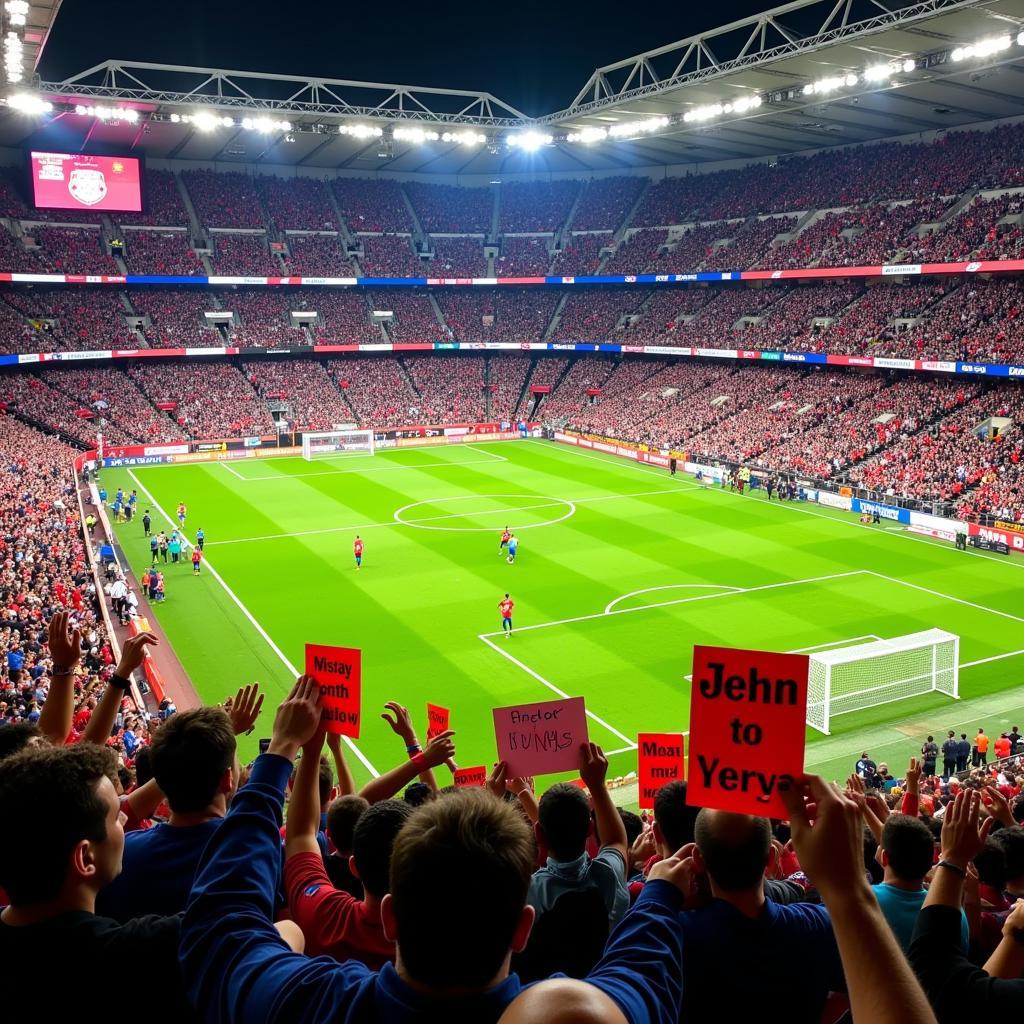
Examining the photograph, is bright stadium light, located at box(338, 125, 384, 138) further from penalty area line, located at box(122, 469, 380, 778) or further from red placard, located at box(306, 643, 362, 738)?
red placard, located at box(306, 643, 362, 738)

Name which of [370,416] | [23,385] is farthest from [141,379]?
[370,416]

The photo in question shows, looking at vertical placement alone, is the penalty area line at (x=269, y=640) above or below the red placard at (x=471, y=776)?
below

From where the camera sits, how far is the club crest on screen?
6556 cm

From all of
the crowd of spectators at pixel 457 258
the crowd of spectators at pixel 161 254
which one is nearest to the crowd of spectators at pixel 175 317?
the crowd of spectators at pixel 161 254

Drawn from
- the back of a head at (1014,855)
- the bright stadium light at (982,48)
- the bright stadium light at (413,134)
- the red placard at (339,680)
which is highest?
the bright stadium light at (413,134)

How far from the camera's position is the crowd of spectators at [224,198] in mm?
74188

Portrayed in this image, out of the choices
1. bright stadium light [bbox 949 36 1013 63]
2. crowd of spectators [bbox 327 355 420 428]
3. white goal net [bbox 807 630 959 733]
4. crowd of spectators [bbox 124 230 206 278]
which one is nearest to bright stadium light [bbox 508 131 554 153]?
crowd of spectators [bbox 327 355 420 428]

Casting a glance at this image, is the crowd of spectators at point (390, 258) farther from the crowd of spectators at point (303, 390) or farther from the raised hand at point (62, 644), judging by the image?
the raised hand at point (62, 644)

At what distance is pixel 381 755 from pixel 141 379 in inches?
2015

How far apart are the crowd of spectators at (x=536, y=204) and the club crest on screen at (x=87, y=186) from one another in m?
32.8

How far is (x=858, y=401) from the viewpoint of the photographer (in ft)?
178

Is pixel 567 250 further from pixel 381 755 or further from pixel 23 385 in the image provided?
pixel 381 755

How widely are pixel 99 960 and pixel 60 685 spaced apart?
365 cm

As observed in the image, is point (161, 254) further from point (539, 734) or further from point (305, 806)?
point (305, 806)
